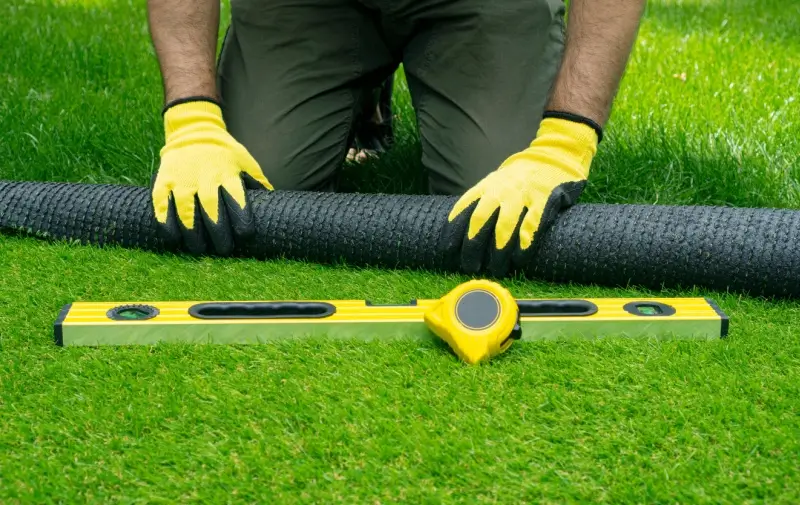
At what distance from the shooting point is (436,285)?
2324 mm

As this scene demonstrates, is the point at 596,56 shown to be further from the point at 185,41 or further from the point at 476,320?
the point at 185,41

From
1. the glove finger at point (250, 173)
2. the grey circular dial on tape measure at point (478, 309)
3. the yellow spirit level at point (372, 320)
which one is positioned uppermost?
the glove finger at point (250, 173)

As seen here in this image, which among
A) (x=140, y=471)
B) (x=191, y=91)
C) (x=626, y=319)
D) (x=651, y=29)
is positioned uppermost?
(x=651, y=29)

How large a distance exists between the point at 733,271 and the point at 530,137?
0.90 meters

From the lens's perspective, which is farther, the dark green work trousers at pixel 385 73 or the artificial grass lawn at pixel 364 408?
the dark green work trousers at pixel 385 73

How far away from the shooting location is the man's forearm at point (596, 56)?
8.06ft

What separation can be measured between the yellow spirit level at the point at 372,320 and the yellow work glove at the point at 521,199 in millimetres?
291

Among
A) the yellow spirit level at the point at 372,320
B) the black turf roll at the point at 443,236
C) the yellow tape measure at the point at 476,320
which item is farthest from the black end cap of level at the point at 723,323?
the yellow tape measure at the point at 476,320

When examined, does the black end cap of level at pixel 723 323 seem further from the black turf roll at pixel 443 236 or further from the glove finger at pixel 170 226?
the glove finger at pixel 170 226

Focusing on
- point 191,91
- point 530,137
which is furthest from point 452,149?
point 191,91

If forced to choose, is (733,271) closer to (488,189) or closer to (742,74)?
(488,189)

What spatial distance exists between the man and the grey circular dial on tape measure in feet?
2.11

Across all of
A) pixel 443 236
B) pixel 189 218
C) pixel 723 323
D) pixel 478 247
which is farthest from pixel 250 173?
pixel 723 323

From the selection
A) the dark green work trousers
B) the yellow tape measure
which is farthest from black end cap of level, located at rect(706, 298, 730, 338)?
the dark green work trousers
